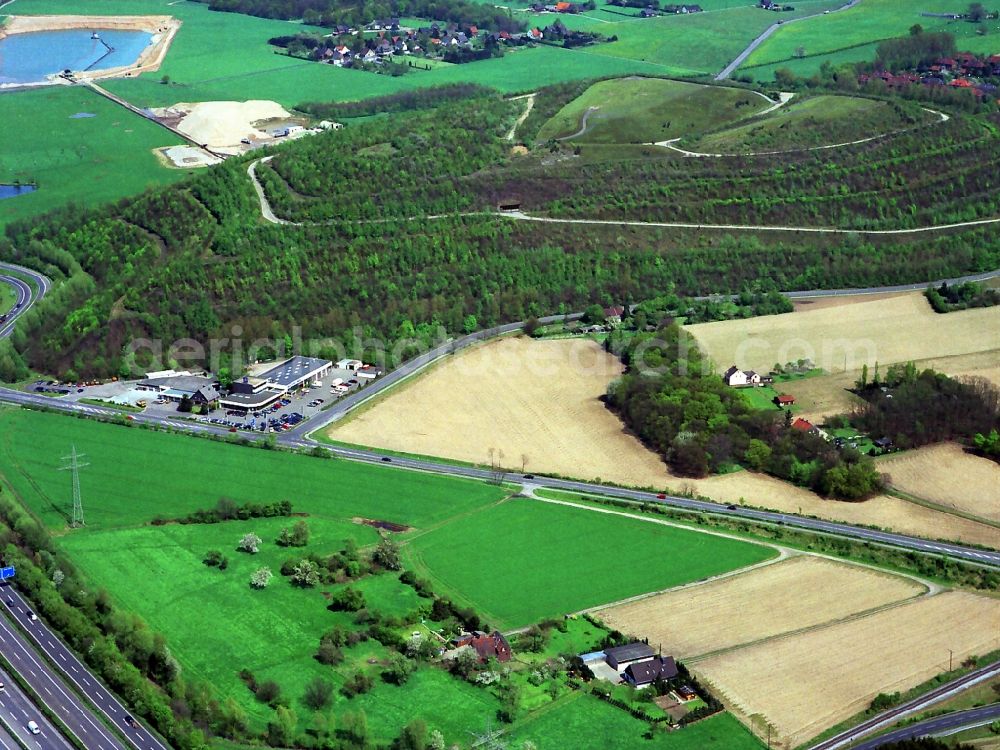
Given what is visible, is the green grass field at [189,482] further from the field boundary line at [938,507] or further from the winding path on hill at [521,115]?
the winding path on hill at [521,115]

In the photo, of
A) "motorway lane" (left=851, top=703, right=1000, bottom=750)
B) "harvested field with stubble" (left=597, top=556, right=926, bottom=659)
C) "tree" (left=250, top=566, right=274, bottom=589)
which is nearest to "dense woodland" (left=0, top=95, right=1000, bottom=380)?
"tree" (left=250, top=566, right=274, bottom=589)

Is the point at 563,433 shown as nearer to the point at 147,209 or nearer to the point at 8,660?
the point at 8,660

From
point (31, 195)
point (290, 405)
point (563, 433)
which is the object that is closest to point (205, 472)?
point (290, 405)

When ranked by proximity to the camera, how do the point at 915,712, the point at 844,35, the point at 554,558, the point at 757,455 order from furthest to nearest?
the point at 844,35 < the point at 757,455 < the point at 554,558 < the point at 915,712

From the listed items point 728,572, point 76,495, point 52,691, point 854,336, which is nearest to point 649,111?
point 854,336

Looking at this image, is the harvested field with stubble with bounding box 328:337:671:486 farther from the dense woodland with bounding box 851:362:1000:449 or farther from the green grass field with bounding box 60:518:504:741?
the dense woodland with bounding box 851:362:1000:449

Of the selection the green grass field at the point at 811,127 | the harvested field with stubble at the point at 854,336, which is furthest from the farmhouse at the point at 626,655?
the green grass field at the point at 811,127

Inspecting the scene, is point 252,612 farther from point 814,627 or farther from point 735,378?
point 735,378
